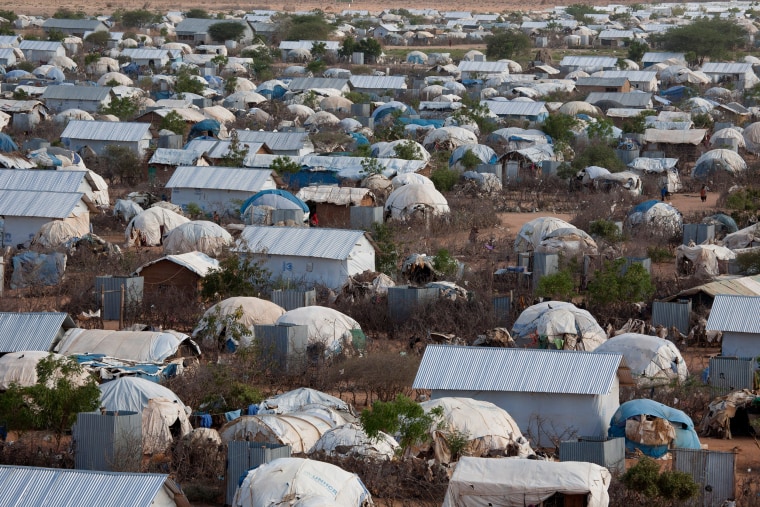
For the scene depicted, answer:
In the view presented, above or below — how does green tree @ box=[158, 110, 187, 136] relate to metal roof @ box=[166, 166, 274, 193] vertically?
below

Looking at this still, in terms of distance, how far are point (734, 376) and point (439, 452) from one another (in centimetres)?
530

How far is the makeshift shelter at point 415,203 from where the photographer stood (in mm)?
29703

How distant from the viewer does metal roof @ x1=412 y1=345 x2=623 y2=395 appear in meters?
15.8

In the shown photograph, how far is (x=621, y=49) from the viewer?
268 feet

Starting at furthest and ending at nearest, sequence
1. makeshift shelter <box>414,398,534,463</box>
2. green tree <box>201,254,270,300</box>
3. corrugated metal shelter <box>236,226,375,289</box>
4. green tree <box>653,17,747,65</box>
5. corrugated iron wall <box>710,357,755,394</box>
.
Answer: green tree <box>653,17,747,65</box> < corrugated metal shelter <box>236,226,375,289</box> < green tree <box>201,254,270,300</box> < corrugated iron wall <box>710,357,755,394</box> < makeshift shelter <box>414,398,534,463</box>

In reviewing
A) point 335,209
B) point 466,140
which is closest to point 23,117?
point 466,140

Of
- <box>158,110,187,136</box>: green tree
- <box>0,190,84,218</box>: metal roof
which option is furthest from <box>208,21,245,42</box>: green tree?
<box>0,190,84,218</box>: metal roof

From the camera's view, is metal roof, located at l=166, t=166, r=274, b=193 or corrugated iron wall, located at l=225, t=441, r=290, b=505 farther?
metal roof, located at l=166, t=166, r=274, b=193

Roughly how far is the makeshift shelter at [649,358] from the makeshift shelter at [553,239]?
6.83m

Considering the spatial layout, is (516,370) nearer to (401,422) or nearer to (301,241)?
(401,422)

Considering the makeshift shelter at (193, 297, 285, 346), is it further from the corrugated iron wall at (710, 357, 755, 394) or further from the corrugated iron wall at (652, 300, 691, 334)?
the corrugated iron wall at (710, 357, 755, 394)

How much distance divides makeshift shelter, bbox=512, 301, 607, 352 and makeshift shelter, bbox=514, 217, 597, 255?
5394 mm

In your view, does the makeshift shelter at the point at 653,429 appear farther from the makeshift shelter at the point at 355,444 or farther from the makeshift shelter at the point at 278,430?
the makeshift shelter at the point at 278,430

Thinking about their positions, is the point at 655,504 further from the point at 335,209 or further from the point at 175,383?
the point at 335,209
